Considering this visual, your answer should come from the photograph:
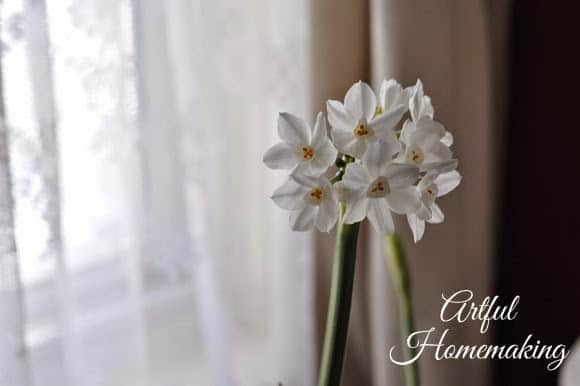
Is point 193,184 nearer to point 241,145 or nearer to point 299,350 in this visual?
point 241,145

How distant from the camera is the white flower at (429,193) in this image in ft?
2.38

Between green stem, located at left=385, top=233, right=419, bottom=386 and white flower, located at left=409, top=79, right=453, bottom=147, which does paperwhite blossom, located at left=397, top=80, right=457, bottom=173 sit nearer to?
white flower, located at left=409, top=79, right=453, bottom=147

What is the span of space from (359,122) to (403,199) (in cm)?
10

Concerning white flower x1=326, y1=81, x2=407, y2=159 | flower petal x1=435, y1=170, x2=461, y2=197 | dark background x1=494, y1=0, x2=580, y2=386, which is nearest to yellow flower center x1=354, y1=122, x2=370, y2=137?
white flower x1=326, y1=81, x2=407, y2=159

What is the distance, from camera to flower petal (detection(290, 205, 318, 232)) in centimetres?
72

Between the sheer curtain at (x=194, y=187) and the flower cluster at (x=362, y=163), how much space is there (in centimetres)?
34

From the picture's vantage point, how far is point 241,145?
114cm

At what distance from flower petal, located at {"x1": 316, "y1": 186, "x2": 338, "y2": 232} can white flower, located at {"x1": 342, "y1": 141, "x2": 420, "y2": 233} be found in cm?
1

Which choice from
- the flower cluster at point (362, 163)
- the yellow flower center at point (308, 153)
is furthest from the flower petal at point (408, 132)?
the yellow flower center at point (308, 153)

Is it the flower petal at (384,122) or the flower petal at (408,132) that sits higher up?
the flower petal at (384,122)

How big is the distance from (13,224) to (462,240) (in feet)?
2.67

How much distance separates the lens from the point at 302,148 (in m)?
0.73

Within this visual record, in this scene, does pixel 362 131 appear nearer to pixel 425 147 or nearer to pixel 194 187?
pixel 425 147

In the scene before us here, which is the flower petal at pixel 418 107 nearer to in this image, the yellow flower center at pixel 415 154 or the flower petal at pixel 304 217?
the yellow flower center at pixel 415 154
